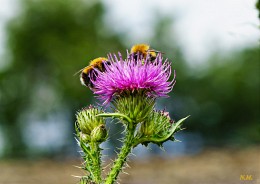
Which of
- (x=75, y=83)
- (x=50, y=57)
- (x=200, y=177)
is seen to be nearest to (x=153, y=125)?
(x=200, y=177)

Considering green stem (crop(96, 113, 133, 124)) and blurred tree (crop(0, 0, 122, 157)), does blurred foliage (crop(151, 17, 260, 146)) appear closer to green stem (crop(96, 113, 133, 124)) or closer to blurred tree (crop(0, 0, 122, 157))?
blurred tree (crop(0, 0, 122, 157))

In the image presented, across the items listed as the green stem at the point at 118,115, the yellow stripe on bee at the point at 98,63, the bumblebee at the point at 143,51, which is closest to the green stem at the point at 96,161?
the green stem at the point at 118,115

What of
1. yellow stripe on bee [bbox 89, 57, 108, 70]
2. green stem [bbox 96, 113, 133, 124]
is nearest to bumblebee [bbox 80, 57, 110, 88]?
yellow stripe on bee [bbox 89, 57, 108, 70]

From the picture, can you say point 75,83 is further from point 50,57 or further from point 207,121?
point 207,121

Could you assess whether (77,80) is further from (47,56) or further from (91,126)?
(91,126)

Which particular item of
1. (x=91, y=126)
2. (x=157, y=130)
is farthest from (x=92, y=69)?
(x=157, y=130)

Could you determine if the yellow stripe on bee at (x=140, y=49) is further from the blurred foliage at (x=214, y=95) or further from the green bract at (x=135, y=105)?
the blurred foliage at (x=214, y=95)

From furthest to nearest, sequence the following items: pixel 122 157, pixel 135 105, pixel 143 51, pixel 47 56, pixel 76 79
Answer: pixel 47 56, pixel 76 79, pixel 143 51, pixel 135 105, pixel 122 157
